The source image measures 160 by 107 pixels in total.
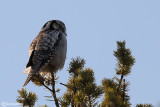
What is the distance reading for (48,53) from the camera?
15.5 ft

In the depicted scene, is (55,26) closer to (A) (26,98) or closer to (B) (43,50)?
(B) (43,50)

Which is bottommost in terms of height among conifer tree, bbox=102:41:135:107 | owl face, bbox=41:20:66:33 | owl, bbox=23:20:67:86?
conifer tree, bbox=102:41:135:107

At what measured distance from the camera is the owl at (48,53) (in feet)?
14.9

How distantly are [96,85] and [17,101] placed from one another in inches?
35.2

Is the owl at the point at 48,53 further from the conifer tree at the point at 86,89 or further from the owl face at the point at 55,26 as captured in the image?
the conifer tree at the point at 86,89

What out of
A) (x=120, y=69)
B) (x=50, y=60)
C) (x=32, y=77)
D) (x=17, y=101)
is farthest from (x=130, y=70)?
(x=50, y=60)

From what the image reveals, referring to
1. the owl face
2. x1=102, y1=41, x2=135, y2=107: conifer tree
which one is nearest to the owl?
the owl face

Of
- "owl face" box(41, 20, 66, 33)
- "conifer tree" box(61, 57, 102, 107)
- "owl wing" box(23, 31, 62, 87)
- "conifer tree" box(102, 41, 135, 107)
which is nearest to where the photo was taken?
"conifer tree" box(61, 57, 102, 107)

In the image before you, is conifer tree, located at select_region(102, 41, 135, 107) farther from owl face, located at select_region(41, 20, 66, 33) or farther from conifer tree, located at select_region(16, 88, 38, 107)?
owl face, located at select_region(41, 20, 66, 33)

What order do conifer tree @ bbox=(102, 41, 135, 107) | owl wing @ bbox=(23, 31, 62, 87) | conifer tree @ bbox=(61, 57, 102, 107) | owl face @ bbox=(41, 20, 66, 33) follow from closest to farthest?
conifer tree @ bbox=(61, 57, 102, 107)
conifer tree @ bbox=(102, 41, 135, 107)
owl wing @ bbox=(23, 31, 62, 87)
owl face @ bbox=(41, 20, 66, 33)

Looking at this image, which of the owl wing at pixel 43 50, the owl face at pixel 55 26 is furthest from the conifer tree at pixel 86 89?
the owl face at pixel 55 26

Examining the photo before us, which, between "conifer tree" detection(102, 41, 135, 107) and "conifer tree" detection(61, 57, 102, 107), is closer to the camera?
"conifer tree" detection(61, 57, 102, 107)

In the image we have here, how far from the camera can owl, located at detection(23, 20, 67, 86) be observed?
14.9 feet

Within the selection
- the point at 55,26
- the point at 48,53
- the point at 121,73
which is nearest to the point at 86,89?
the point at 121,73
